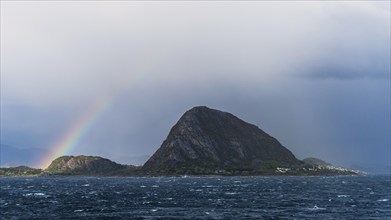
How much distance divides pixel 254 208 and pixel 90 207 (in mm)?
44654

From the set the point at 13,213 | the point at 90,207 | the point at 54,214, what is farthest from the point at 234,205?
the point at 13,213

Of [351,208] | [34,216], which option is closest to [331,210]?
[351,208]

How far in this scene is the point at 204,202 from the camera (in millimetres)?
149625

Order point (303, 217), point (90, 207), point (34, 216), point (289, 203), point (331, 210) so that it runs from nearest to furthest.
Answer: point (303, 217), point (34, 216), point (331, 210), point (90, 207), point (289, 203)

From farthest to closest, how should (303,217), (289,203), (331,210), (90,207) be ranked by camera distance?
(289,203) < (90,207) < (331,210) < (303,217)

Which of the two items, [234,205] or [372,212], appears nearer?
[372,212]

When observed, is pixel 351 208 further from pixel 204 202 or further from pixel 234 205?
pixel 204 202

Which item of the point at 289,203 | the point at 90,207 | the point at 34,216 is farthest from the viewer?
the point at 289,203

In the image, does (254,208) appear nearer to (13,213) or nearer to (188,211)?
(188,211)

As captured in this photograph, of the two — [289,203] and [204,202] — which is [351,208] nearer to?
[289,203]

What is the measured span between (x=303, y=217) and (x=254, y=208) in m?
23.2

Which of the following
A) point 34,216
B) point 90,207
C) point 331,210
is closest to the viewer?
point 34,216

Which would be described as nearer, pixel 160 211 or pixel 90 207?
pixel 160 211

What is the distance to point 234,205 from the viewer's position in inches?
5468
